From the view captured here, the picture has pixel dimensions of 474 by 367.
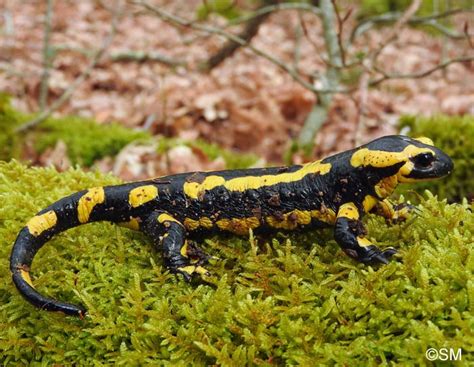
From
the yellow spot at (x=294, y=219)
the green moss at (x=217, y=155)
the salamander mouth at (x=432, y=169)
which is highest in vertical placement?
the salamander mouth at (x=432, y=169)

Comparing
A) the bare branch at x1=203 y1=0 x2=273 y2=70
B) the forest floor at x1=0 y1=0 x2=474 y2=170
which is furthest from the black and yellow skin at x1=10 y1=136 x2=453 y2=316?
the bare branch at x1=203 y1=0 x2=273 y2=70

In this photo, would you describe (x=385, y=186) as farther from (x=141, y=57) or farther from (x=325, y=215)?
(x=141, y=57)

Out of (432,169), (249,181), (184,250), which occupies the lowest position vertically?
(184,250)

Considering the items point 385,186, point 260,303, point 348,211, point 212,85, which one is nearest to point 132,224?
point 260,303

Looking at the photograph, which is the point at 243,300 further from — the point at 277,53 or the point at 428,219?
the point at 277,53

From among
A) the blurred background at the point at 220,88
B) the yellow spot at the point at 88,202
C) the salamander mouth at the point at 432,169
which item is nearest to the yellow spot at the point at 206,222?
the yellow spot at the point at 88,202

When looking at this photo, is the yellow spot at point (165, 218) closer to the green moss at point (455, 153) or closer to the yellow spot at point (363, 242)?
the yellow spot at point (363, 242)

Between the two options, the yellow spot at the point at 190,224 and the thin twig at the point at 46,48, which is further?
the thin twig at the point at 46,48
